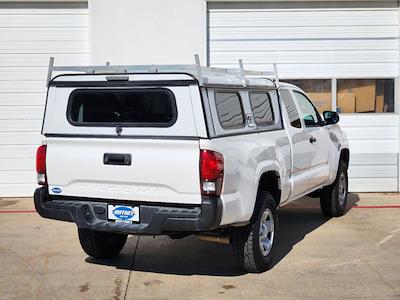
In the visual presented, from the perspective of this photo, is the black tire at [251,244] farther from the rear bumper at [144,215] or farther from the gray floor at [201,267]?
the rear bumper at [144,215]

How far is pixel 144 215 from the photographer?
229 inches

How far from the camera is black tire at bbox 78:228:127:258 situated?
689 cm

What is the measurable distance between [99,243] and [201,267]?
3.80 feet

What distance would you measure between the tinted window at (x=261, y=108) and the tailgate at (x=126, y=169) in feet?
4.54

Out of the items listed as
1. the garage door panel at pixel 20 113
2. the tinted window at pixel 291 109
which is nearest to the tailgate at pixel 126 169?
the tinted window at pixel 291 109

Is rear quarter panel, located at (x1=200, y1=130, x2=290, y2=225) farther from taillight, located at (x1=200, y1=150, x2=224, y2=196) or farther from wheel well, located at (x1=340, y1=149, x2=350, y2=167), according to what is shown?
wheel well, located at (x1=340, y1=149, x2=350, y2=167)

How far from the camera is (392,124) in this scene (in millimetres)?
11609

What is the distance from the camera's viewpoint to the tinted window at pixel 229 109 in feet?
19.5

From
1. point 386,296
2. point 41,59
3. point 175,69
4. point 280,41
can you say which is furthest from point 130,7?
point 386,296

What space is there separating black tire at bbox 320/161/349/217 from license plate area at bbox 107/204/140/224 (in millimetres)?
4092

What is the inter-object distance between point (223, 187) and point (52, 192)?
180 cm

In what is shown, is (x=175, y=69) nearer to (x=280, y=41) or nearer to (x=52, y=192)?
(x=52, y=192)

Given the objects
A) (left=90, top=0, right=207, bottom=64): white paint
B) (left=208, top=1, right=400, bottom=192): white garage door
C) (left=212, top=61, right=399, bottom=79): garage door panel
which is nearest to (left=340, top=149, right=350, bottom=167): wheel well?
(left=208, top=1, right=400, bottom=192): white garage door

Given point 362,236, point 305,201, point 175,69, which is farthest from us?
point 305,201
